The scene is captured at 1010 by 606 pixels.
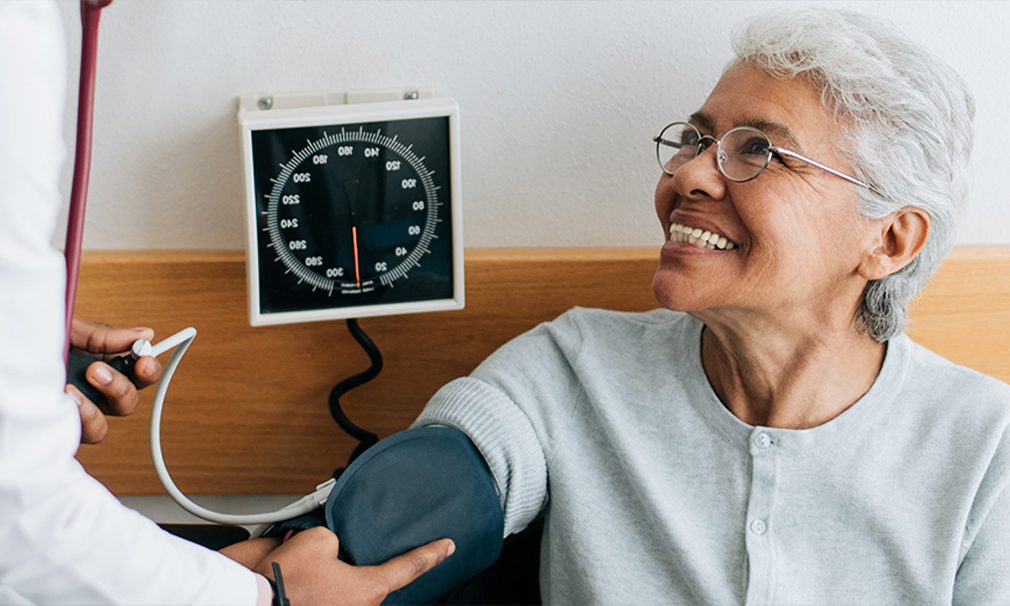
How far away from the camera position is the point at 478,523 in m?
0.97

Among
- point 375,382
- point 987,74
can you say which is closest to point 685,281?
point 375,382

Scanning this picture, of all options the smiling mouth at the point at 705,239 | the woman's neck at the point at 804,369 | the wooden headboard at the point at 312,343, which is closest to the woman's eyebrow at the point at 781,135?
the smiling mouth at the point at 705,239

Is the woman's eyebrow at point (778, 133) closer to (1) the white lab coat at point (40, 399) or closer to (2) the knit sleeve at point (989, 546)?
(2) the knit sleeve at point (989, 546)

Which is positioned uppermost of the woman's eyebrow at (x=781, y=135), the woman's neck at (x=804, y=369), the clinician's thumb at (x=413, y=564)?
the woman's eyebrow at (x=781, y=135)

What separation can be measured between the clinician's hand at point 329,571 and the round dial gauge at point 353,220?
12.7 inches

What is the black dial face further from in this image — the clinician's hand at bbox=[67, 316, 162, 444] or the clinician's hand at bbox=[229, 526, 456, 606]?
the clinician's hand at bbox=[229, 526, 456, 606]

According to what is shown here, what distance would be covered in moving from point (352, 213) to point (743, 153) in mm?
509

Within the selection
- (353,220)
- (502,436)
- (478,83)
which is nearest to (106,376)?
(353,220)

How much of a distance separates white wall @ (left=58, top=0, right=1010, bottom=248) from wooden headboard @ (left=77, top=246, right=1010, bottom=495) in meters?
0.07

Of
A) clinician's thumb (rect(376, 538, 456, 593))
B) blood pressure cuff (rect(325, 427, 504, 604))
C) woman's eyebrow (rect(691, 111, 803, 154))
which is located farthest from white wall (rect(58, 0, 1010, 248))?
clinician's thumb (rect(376, 538, 456, 593))

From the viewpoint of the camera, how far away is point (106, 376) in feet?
2.78

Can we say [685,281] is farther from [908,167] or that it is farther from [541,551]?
[541,551]

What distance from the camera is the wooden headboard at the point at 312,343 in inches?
46.7

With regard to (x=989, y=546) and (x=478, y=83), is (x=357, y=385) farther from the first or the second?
(x=989, y=546)
